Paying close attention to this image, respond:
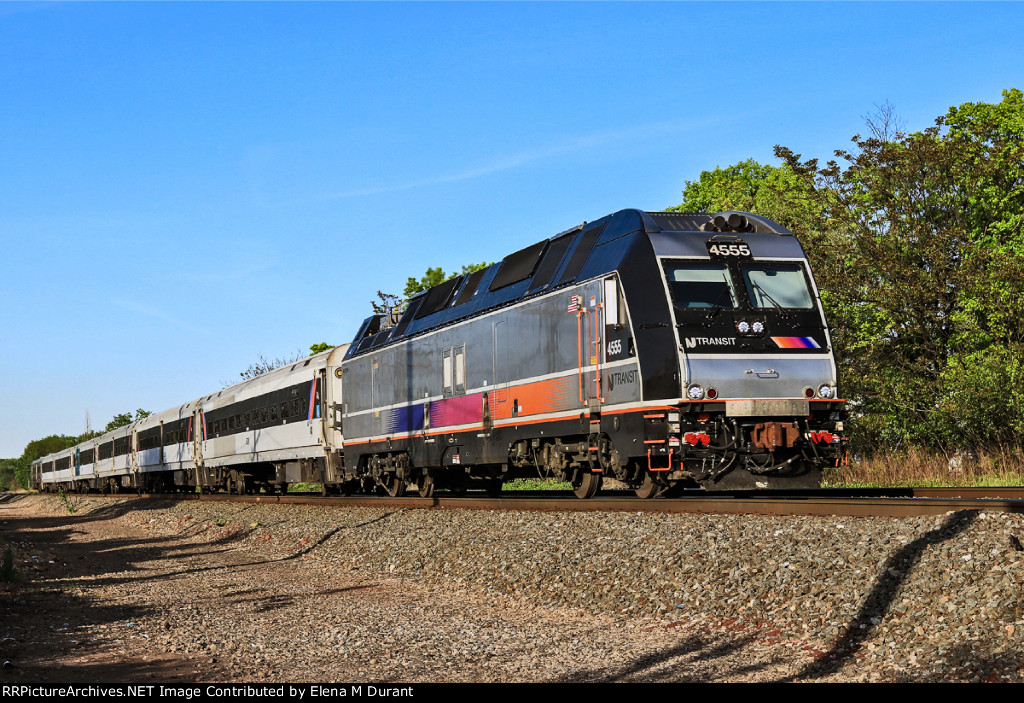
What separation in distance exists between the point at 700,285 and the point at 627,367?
154 centimetres

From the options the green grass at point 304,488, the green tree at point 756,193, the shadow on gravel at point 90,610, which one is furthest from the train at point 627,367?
the green grass at point 304,488

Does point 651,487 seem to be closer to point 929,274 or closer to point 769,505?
point 769,505

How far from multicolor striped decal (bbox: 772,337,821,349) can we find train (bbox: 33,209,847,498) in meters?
0.02

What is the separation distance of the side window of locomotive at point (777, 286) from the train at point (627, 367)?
0.07 ft

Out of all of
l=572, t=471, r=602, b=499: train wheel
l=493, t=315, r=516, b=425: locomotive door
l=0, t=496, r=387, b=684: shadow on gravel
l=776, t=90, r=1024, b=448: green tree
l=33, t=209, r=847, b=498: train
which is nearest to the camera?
l=0, t=496, r=387, b=684: shadow on gravel

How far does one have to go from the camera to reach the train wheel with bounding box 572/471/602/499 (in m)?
15.6

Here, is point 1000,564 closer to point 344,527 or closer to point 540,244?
point 540,244

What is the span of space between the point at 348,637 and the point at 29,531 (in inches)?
911

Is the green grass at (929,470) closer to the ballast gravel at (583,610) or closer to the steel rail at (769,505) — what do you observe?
the steel rail at (769,505)

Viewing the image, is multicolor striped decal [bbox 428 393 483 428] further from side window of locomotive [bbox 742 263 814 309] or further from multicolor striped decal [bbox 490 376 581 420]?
side window of locomotive [bbox 742 263 814 309]

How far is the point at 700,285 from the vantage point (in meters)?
13.7

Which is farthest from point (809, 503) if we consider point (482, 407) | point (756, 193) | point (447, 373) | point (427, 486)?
point (756, 193)

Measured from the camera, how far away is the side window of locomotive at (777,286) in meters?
13.8

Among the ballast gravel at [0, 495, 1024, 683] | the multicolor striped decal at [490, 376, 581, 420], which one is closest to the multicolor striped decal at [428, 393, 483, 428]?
the multicolor striped decal at [490, 376, 581, 420]
